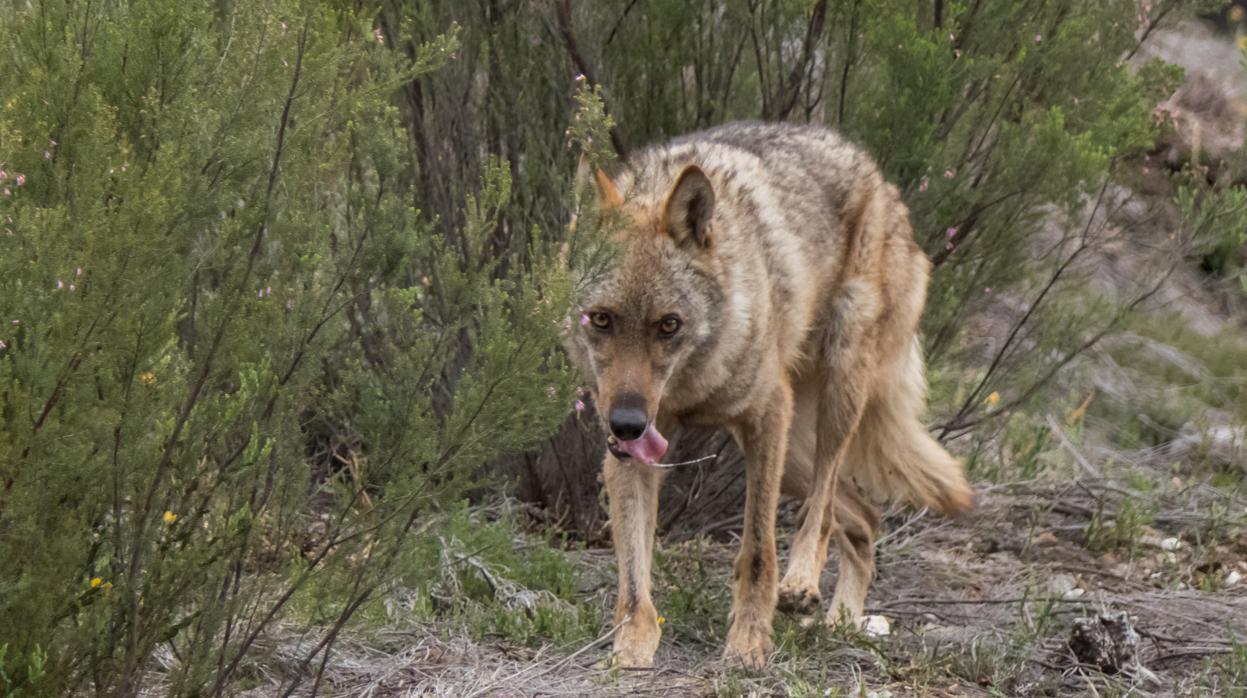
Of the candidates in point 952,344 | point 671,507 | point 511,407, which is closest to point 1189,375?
point 952,344

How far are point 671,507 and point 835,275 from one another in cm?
152

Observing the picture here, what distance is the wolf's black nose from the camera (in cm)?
470

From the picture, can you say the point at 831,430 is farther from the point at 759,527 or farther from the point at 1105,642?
the point at 1105,642

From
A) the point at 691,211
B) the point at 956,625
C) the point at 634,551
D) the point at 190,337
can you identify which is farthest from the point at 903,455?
the point at 190,337

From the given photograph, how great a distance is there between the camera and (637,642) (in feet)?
16.6

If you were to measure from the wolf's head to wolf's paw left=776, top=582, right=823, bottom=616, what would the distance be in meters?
0.87

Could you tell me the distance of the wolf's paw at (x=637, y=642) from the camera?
5.01m

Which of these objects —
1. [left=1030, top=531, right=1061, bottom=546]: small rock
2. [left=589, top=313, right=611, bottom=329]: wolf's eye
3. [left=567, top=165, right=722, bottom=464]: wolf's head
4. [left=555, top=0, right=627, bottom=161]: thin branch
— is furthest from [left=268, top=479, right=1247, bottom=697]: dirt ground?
[left=555, top=0, right=627, bottom=161]: thin branch

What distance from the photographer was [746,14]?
21.9ft

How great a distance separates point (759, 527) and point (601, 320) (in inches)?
41.7

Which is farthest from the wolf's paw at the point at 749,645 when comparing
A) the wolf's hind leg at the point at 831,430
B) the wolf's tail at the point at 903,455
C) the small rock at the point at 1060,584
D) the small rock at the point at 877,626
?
the small rock at the point at 1060,584

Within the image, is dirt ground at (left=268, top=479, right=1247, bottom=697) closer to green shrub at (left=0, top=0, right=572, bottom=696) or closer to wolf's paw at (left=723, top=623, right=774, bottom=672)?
wolf's paw at (left=723, top=623, right=774, bottom=672)

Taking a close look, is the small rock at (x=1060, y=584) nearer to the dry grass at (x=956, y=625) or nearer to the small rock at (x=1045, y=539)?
the dry grass at (x=956, y=625)

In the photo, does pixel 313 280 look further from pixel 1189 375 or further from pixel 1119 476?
pixel 1189 375
